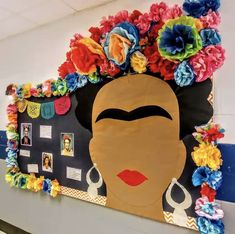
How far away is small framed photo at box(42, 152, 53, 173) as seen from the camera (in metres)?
2.26

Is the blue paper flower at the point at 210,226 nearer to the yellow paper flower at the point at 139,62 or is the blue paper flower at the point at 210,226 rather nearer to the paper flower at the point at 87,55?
the yellow paper flower at the point at 139,62

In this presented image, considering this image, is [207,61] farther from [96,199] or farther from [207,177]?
[96,199]

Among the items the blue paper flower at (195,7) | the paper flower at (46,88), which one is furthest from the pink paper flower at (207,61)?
the paper flower at (46,88)

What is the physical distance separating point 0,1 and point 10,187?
2.06 meters

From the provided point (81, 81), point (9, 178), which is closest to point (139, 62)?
point (81, 81)

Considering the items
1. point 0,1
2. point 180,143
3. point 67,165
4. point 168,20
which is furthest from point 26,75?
point 180,143

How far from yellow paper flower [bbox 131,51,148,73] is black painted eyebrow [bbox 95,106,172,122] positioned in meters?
0.29

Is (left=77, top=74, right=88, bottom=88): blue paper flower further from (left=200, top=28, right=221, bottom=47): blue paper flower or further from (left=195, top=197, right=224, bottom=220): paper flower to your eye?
(left=195, top=197, right=224, bottom=220): paper flower

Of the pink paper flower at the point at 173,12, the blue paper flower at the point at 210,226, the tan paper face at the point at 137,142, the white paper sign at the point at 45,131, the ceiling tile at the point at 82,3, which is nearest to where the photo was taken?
the blue paper flower at the point at 210,226

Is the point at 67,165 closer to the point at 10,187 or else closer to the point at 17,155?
the point at 17,155

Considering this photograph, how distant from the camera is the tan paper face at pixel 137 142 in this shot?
1578 millimetres

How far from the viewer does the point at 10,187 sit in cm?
270

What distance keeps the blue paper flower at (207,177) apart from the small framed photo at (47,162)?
4.73 feet

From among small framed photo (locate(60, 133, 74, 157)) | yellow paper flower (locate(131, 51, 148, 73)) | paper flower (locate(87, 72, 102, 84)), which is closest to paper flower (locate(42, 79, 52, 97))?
small framed photo (locate(60, 133, 74, 157))
